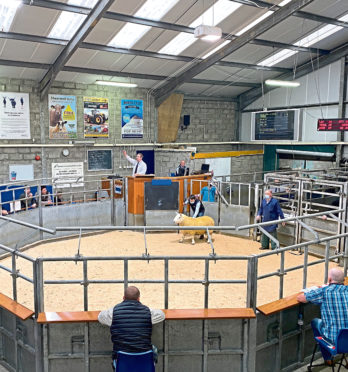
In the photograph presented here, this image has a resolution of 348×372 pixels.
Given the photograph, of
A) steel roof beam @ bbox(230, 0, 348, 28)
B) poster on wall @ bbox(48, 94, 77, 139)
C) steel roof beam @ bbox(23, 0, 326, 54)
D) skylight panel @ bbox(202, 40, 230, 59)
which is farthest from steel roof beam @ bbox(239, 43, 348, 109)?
poster on wall @ bbox(48, 94, 77, 139)

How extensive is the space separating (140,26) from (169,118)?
249 inches

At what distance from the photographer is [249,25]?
38.6ft

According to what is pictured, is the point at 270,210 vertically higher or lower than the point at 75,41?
lower

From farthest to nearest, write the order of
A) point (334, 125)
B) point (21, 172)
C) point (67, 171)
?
1. point (67, 171)
2. point (21, 172)
3. point (334, 125)

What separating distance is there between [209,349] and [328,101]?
13.5 meters

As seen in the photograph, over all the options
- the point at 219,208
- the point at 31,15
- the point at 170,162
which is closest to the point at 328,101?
the point at 170,162

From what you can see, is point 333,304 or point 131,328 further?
point 333,304

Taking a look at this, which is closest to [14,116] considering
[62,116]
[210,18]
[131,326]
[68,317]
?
[62,116]

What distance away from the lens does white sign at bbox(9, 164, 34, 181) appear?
1338cm

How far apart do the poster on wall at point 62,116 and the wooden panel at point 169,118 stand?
3900mm

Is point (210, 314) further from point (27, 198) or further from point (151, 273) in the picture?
point (27, 198)

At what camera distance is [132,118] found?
15844 millimetres

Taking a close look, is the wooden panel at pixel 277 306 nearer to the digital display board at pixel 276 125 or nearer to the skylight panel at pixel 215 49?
the skylight panel at pixel 215 49

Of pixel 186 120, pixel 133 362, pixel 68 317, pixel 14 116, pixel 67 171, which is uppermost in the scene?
pixel 186 120
